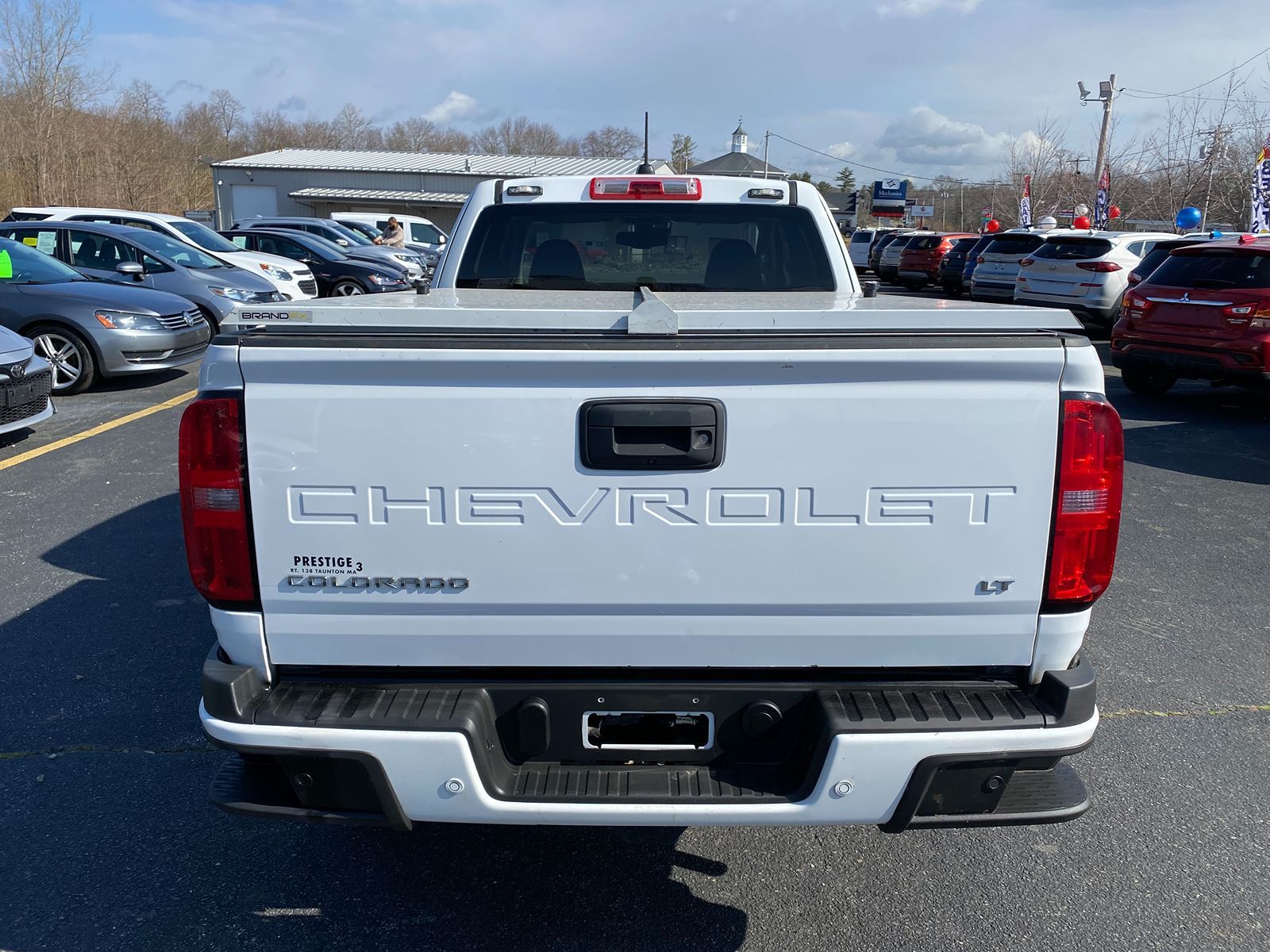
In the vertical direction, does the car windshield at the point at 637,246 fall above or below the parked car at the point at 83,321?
above

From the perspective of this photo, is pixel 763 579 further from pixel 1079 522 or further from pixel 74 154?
pixel 74 154

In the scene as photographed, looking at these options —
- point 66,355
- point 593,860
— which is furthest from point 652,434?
point 66,355

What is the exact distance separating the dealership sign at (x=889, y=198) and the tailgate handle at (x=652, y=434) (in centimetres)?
7444

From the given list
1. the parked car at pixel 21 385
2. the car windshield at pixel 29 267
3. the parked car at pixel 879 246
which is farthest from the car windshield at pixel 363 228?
the parked car at pixel 21 385

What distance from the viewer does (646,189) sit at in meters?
4.28

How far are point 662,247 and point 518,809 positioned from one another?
2.81 meters

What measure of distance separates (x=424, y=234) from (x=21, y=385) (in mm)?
23633

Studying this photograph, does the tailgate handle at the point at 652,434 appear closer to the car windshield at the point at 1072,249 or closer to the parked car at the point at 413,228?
the car windshield at the point at 1072,249

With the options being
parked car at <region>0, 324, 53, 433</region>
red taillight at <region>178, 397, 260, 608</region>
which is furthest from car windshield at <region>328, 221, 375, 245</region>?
red taillight at <region>178, 397, 260, 608</region>

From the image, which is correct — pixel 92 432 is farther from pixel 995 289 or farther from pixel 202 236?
pixel 995 289

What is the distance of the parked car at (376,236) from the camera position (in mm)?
24145

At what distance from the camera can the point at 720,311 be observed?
2316mm

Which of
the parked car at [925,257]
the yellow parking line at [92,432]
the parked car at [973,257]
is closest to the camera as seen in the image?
the yellow parking line at [92,432]

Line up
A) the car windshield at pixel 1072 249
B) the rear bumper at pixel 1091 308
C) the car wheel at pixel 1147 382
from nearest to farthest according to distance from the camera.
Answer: the car wheel at pixel 1147 382 → the rear bumper at pixel 1091 308 → the car windshield at pixel 1072 249
